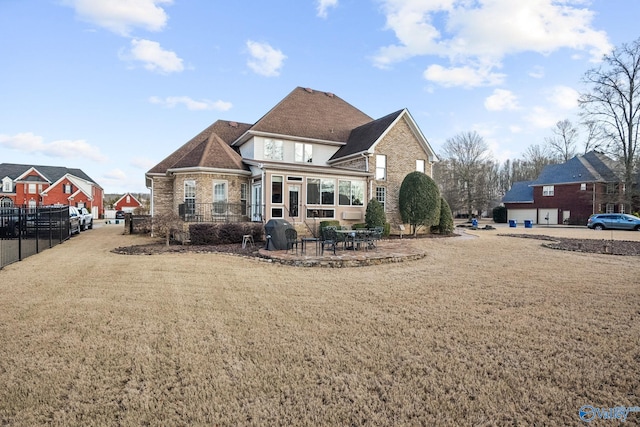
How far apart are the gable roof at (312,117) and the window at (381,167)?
167 inches

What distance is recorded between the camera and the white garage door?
4540 cm

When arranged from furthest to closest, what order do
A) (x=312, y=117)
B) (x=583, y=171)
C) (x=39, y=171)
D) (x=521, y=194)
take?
(x=39, y=171)
(x=521, y=194)
(x=583, y=171)
(x=312, y=117)

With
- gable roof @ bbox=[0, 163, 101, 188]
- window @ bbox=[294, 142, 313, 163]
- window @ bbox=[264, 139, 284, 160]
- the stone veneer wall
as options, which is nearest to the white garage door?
the stone veneer wall

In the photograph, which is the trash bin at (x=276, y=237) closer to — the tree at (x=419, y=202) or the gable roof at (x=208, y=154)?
the gable roof at (x=208, y=154)

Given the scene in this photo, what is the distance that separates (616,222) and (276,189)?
30370 millimetres

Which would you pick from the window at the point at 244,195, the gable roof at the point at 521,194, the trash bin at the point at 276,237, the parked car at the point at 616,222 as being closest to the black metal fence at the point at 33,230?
the trash bin at the point at 276,237

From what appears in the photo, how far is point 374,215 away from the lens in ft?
64.6

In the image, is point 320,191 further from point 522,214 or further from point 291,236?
point 522,214

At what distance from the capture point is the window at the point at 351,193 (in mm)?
20047

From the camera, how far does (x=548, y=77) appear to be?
15617 mm

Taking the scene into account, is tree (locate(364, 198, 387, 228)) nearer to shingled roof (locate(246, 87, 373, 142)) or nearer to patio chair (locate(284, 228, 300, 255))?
shingled roof (locate(246, 87, 373, 142))

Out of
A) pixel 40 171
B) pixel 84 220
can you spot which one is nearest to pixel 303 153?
pixel 84 220

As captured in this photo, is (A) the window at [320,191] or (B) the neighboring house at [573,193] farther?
(B) the neighboring house at [573,193]

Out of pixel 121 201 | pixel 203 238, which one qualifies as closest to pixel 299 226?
pixel 203 238
